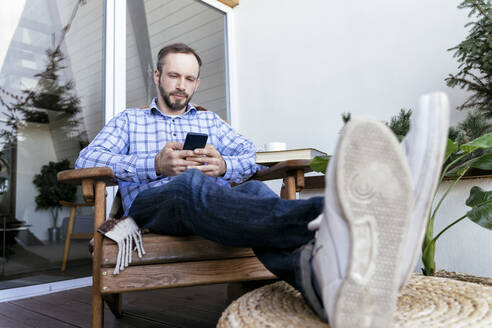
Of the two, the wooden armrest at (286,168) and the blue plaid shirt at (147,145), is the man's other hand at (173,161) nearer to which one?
the blue plaid shirt at (147,145)

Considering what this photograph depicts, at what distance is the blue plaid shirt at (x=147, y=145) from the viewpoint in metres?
1.14

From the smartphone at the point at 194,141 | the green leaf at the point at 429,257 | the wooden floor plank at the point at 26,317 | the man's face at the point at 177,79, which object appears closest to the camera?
the smartphone at the point at 194,141

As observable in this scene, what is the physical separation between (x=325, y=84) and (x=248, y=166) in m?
1.20

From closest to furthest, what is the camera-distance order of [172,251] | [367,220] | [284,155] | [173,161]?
[367,220], [172,251], [173,161], [284,155]

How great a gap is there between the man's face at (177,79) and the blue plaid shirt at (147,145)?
0.06m

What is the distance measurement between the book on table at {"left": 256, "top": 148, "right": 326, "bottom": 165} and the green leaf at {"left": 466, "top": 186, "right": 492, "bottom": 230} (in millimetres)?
664

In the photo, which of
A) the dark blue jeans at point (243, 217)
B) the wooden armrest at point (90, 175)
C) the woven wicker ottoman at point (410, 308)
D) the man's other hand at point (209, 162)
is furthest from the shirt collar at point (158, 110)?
the woven wicker ottoman at point (410, 308)

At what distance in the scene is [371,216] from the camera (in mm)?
493

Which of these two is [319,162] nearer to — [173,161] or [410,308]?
[173,161]

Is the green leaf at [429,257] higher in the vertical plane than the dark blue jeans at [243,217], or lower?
lower

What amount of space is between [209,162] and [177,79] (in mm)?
459

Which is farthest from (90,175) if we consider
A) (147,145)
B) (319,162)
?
(319,162)

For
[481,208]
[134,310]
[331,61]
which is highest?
[331,61]

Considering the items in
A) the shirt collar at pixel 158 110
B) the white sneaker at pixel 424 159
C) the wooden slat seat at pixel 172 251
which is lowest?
the wooden slat seat at pixel 172 251
